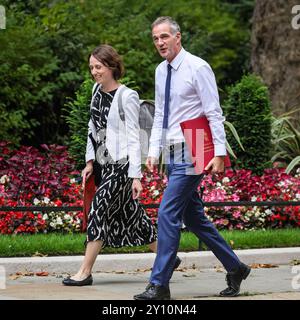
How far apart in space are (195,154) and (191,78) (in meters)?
0.57

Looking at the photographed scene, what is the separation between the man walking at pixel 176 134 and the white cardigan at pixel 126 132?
56cm

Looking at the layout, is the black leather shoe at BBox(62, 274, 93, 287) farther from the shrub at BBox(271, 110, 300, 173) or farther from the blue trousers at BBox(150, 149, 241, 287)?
the shrub at BBox(271, 110, 300, 173)

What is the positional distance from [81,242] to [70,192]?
1814 millimetres

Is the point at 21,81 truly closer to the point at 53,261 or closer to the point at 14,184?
the point at 14,184

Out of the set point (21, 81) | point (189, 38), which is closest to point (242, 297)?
point (21, 81)

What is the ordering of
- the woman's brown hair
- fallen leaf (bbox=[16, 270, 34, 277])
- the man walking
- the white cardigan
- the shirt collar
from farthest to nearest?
fallen leaf (bbox=[16, 270, 34, 277]) < the woman's brown hair < the white cardigan < the shirt collar < the man walking

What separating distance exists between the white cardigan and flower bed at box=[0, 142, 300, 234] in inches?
122

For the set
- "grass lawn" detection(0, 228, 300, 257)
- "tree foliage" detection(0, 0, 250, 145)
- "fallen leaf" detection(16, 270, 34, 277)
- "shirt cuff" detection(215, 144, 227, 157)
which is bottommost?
"fallen leaf" detection(16, 270, 34, 277)

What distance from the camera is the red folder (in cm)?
801

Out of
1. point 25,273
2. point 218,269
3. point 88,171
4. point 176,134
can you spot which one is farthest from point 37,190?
point 176,134

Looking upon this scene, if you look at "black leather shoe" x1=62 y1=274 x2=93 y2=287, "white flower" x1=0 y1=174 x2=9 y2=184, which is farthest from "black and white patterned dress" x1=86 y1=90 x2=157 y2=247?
"white flower" x1=0 y1=174 x2=9 y2=184

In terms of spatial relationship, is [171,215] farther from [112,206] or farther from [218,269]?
[218,269]

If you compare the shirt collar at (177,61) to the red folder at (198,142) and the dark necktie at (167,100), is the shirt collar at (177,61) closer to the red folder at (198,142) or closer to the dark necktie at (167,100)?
the dark necktie at (167,100)

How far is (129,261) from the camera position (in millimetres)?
10336
